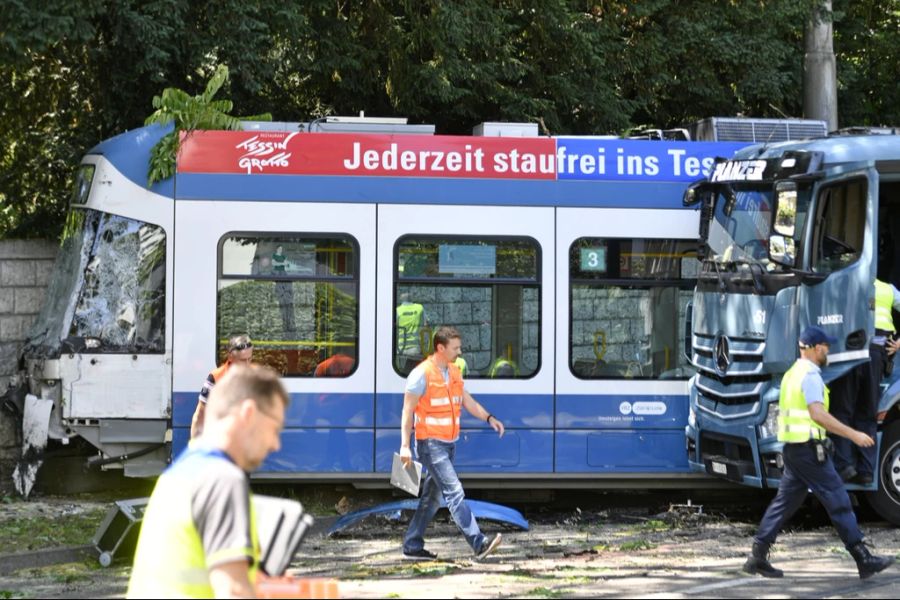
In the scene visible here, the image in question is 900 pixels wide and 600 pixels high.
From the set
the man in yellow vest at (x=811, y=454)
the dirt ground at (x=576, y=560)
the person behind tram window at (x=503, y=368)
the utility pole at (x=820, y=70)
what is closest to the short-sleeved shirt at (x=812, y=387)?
the man in yellow vest at (x=811, y=454)

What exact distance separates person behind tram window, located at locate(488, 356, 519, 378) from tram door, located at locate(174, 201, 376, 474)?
1.04 m

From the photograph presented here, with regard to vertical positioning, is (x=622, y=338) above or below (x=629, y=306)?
below

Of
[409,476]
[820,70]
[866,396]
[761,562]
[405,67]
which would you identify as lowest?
[761,562]

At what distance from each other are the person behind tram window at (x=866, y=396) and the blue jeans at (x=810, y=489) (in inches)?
70.3

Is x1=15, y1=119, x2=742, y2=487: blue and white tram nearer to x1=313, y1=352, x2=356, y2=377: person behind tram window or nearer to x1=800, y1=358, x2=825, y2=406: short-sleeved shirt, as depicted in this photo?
x1=313, y1=352, x2=356, y2=377: person behind tram window

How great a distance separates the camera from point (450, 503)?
982 cm

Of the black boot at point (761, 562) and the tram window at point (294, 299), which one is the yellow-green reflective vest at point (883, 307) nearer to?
the black boot at point (761, 562)

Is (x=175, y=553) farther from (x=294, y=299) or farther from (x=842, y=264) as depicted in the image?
(x=842, y=264)

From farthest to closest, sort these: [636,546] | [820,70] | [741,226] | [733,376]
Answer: [820,70] < [741,226] < [733,376] < [636,546]

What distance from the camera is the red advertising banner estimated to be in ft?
39.2

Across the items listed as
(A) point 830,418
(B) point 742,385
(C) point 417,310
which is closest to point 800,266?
(B) point 742,385

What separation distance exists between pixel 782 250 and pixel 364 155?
357 centimetres

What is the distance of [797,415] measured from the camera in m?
9.08

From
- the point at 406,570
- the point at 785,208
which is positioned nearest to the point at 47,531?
the point at 406,570
